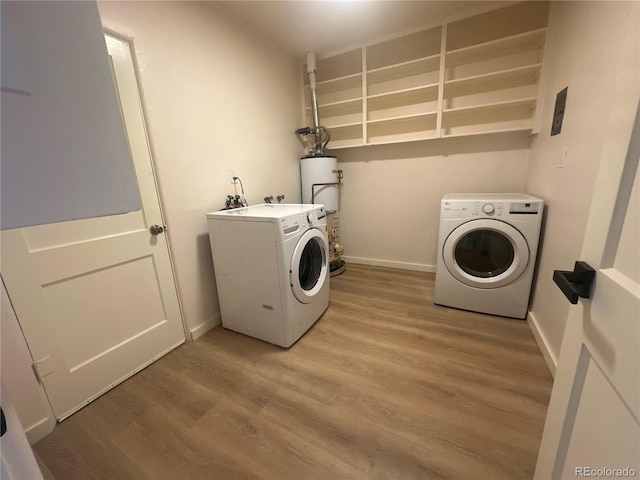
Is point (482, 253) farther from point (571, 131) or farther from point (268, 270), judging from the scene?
point (268, 270)

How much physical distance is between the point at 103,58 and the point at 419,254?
114 inches

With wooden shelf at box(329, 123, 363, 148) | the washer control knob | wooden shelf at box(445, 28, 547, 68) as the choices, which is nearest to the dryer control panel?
the washer control knob

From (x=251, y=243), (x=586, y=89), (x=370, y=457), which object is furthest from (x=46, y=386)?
(x=586, y=89)

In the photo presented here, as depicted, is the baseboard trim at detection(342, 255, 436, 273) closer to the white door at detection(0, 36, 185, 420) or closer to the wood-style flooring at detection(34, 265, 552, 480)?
the wood-style flooring at detection(34, 265, 552, 480)

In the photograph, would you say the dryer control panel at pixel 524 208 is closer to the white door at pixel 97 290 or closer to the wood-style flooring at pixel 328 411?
the wood-style flooring at pixel 328 411

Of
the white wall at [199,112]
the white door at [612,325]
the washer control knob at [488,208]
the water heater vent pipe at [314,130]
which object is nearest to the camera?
the white door at [612,325]

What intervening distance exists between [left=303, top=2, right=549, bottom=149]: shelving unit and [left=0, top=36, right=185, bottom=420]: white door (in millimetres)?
1989

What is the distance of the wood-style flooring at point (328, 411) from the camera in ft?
3.35

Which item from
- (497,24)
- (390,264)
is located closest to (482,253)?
(390,264)

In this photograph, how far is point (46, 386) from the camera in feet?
3.94

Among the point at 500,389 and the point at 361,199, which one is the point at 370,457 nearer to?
the point at 500,389

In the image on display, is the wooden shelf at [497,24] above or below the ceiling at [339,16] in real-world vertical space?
below

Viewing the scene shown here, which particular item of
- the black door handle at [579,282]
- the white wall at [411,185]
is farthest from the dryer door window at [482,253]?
the black door handle at [579,282]

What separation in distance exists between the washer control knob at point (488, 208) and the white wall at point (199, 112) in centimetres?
181
